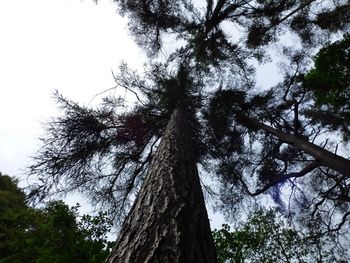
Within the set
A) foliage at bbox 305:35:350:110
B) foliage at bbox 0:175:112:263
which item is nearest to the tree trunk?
foliage at bbox 0:175:112:263

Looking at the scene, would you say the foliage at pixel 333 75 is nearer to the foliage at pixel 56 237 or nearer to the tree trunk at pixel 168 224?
the tree trunk at pixel 168 224

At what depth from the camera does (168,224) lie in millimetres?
2340

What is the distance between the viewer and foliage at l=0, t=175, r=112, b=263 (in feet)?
22.1

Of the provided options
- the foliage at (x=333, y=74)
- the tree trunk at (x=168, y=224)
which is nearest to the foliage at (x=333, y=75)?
the foliage at (x=333, y=74)

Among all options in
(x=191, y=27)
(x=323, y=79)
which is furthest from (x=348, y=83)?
(x=191, y=27)

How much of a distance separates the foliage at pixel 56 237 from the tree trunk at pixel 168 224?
13.9 ft

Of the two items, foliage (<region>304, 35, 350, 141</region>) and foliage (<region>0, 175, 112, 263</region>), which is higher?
foliage (<region>304, 35, 350, 141</region>)

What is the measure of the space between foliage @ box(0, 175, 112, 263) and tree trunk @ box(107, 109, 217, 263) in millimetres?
4227

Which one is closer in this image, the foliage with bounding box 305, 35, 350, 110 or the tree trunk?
the tree trunk

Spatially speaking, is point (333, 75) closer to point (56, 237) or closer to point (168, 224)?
point (168, 224)

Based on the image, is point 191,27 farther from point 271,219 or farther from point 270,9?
point 271,219

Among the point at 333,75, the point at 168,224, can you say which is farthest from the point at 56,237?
the point at 333,75

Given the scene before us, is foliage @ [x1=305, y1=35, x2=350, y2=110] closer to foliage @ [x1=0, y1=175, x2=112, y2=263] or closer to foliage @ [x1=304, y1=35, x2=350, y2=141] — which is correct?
foliage @ [x1=304, y1=35, x2=350, y2=141]

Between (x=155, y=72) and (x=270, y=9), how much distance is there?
4.56 m
